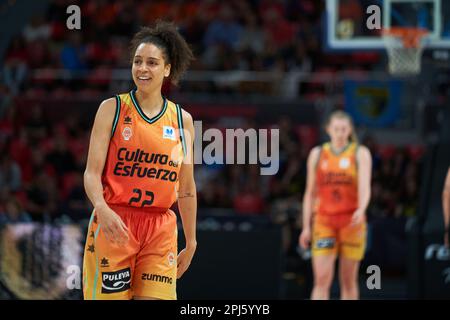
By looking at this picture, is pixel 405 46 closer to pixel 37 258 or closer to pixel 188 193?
pixel 37 258

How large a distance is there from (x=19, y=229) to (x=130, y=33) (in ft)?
29.9

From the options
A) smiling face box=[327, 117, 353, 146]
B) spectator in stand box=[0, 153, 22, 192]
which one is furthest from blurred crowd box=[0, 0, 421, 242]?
smiling face box=[327, 117, 353, 146]

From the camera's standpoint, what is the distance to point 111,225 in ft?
18.4

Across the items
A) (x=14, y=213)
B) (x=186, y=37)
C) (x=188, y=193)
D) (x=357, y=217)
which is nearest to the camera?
(x=188, y=193)

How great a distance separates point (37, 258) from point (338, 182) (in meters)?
3.43

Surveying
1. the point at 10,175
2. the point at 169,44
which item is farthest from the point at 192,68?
the point at 169,44

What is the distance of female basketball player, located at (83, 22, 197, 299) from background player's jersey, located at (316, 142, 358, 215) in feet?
13.5

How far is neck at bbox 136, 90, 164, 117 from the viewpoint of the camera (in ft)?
19.8

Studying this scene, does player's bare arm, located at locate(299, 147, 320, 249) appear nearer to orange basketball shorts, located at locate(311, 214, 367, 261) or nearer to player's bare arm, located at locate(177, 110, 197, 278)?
orange basketball shorts, located at locate(311, 214, 367, 261)

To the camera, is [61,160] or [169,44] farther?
[61,160]

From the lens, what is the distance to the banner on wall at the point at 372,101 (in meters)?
16.2

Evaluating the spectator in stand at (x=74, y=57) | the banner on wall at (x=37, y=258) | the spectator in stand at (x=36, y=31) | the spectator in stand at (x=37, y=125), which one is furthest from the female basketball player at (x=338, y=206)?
the spectator in stand at (x=36, y=31)

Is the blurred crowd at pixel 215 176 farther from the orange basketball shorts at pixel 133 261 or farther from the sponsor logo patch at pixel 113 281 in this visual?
the sponsor logo patch at pixel 113 281

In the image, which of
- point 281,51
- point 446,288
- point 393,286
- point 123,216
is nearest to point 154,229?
point 123,216
